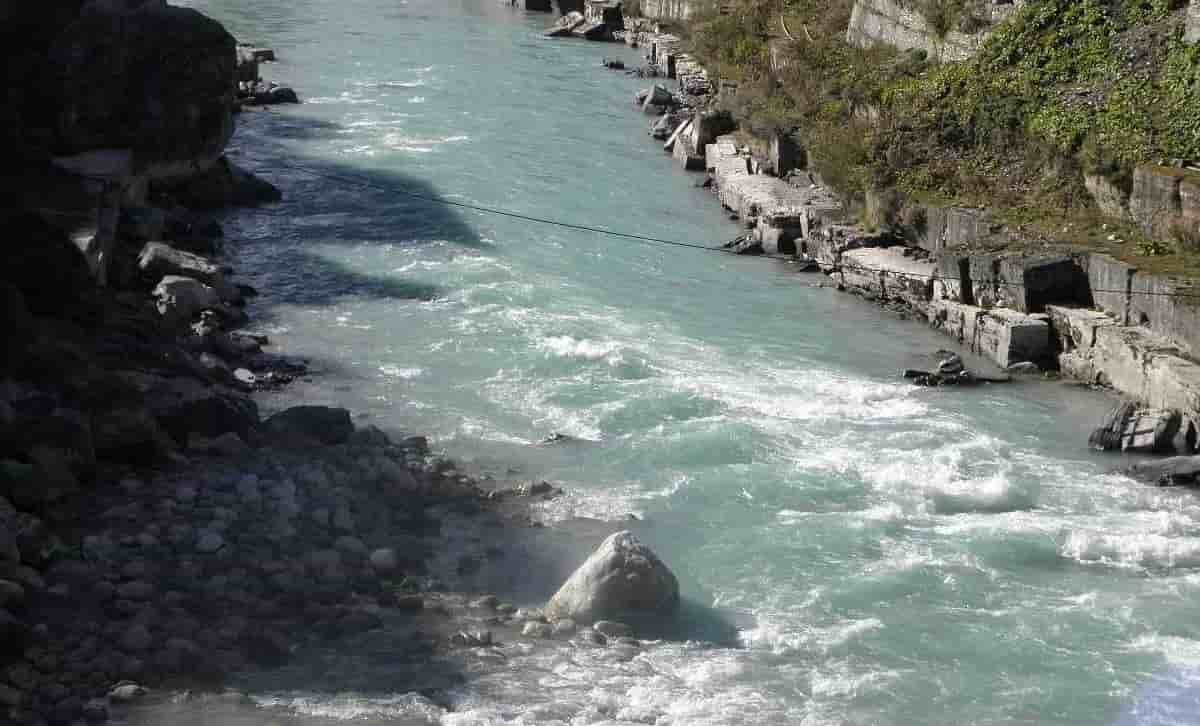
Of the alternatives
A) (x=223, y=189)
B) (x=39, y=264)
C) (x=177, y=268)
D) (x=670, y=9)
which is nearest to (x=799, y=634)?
(x=39, y=264)

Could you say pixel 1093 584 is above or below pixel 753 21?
below

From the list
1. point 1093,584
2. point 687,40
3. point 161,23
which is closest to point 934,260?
point 1093,584

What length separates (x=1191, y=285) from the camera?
1819cm

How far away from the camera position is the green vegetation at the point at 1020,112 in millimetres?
21766

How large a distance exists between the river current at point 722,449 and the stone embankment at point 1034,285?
20.9 inches

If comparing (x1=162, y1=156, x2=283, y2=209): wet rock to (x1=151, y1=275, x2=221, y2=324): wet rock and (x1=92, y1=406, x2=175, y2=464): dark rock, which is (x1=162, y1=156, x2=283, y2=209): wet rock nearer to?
(x1=151, y1=275, x2=221, y2=324): wet rock

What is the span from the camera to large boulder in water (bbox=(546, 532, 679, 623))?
12570mm

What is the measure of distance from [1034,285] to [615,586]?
31.9 feet

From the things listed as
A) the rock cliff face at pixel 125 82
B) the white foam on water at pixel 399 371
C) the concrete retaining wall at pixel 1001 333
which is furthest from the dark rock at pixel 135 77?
the concrete retaining wall at pixel 1001 333

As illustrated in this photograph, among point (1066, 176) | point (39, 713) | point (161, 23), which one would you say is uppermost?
point (161, 23)

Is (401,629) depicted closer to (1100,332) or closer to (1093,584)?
(1093,584)

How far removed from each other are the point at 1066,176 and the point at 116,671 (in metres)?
16.3

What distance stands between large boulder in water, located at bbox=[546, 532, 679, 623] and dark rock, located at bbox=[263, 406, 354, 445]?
4.12 meters

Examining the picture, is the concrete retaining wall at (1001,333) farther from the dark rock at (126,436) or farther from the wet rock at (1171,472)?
the dark rock at (126,436)
